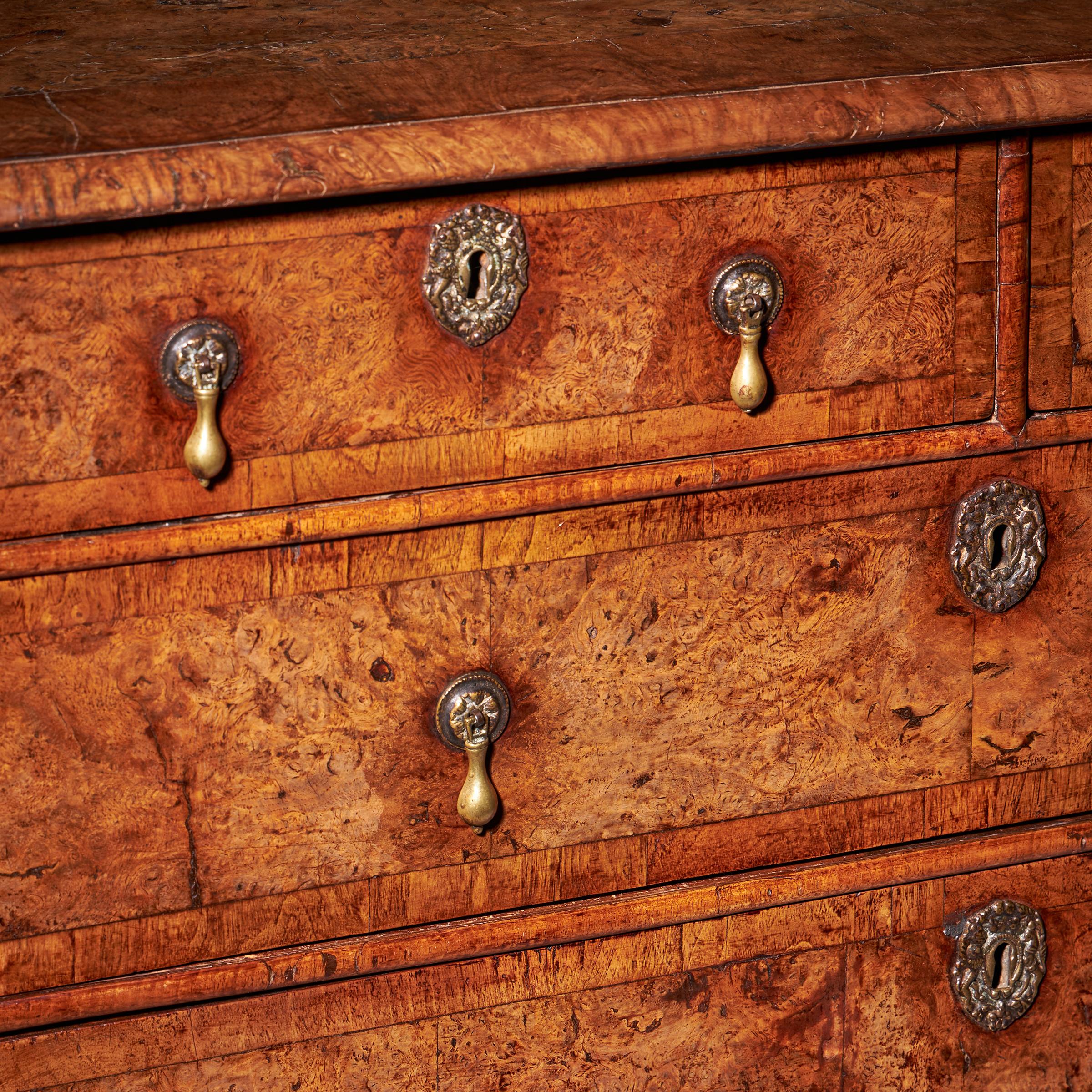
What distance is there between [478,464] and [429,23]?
358mm

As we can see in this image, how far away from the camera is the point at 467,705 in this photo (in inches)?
44.6

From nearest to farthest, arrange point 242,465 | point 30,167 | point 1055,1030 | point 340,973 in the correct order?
point 30,167 < point 242,465 < point 340,973 < point 1055,1030

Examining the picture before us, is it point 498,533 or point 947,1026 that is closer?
point 498,533

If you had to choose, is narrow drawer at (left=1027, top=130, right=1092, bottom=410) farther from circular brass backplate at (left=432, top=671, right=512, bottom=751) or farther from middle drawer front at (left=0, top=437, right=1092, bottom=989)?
circular brass backplate at (left=432, top=671, right=512, bottom=751)

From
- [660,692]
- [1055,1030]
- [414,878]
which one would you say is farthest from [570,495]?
[1055,1030]

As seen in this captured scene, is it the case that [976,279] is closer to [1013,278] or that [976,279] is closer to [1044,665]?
[1013,278]

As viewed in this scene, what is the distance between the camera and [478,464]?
1103 mm

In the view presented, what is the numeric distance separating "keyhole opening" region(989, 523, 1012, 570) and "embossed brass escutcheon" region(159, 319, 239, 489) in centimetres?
57

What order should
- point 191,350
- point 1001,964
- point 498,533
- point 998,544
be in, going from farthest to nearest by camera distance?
point 1001,964
point 998,544
point 498,533
point 191,350

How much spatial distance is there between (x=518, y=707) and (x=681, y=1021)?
0.99ft

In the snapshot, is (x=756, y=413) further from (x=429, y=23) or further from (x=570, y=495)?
(x=429, y=23)

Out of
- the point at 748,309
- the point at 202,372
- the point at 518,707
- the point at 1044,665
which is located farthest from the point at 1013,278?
the point at 202,372

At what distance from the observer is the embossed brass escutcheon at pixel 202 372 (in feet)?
3.33

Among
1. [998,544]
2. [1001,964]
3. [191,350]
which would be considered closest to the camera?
[191,350]
